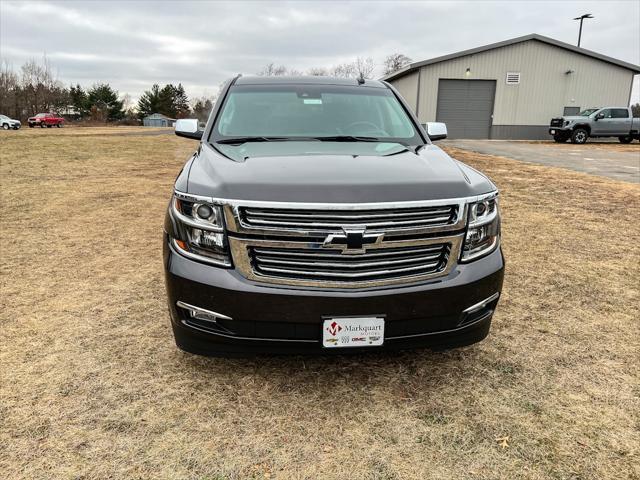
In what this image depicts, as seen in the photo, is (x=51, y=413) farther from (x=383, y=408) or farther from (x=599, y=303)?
(x=599, y=303)

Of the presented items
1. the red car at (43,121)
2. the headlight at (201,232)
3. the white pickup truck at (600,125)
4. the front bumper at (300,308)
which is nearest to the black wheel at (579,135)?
the white pickup truck at (600,125)

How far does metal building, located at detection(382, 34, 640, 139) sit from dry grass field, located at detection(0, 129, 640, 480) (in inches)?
990

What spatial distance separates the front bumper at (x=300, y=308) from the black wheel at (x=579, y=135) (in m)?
25.3

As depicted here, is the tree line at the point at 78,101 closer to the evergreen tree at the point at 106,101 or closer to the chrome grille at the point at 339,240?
the evergreen tree at the point at 106,101

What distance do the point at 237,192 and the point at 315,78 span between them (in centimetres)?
235

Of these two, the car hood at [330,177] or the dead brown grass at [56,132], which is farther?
the dead brown grass at [56,132]

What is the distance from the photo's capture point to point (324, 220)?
2205 mm

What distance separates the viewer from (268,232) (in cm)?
223

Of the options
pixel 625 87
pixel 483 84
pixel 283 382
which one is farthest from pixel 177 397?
pixel 625 87

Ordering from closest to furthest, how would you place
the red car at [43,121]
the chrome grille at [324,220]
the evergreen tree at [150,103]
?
the chrome grille at [324,220] → the red car at [43,121] → the evergreen tree at [150,103]

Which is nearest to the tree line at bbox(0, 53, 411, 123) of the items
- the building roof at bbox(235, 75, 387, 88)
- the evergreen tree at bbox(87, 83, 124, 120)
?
the evergreen tree at bbox(87, 83, 124, 120)

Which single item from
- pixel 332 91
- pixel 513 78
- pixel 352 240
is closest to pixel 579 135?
pixel 513 78

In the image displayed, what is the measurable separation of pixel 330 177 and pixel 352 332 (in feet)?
2.45

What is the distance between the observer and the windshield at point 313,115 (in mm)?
3443
